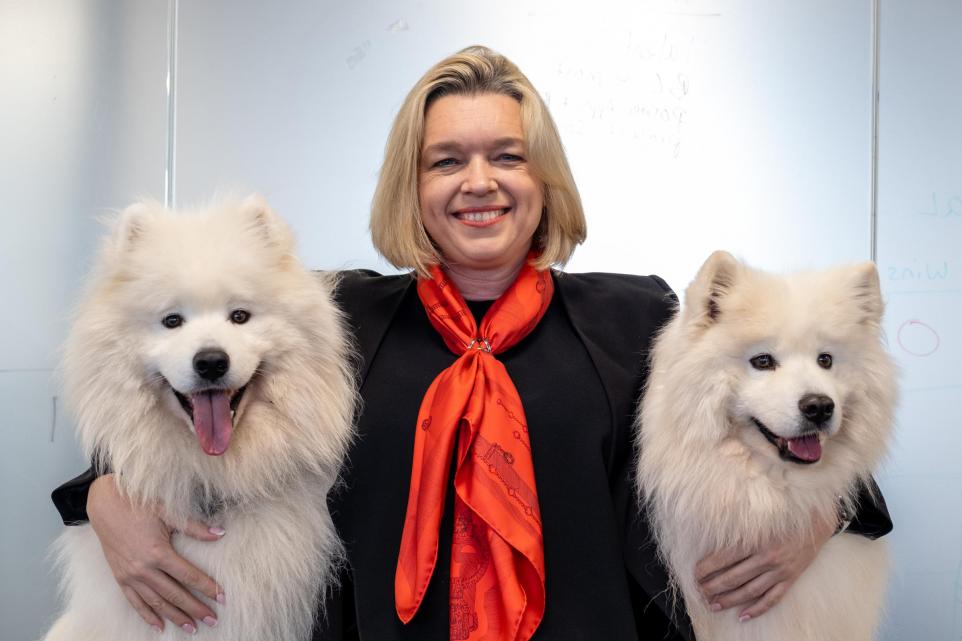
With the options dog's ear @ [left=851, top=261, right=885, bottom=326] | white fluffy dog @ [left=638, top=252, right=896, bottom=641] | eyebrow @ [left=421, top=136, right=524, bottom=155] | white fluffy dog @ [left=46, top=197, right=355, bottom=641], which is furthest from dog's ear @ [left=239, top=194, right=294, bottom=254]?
dog's ear @ [left=851, top=261, right=885, bottom=326]

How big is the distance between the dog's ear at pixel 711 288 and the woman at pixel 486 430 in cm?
22

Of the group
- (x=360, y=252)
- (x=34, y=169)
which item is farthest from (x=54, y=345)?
(x=360, y=252)

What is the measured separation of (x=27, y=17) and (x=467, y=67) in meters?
2.18

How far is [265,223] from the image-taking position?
1865 mm

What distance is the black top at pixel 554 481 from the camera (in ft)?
5.77

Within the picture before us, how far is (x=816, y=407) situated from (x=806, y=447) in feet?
0.40

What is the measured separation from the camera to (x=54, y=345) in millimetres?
3074

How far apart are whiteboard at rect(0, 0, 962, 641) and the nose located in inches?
49.1

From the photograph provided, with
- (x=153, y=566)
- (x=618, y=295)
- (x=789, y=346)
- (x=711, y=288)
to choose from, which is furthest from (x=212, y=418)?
(x=789, y=346)

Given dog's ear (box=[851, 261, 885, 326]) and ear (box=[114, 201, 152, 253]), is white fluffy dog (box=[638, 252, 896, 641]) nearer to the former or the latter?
dog's ear (box=[851, 261, 885, 326])

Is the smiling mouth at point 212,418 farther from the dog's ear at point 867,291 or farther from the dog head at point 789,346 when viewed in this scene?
the dog's ear at point 867,291

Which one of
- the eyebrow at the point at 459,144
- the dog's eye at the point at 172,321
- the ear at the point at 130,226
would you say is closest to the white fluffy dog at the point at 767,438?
the eyebrow at the point at 459,144

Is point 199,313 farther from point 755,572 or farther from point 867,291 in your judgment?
point 867,291

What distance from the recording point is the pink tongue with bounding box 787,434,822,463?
1.71m
